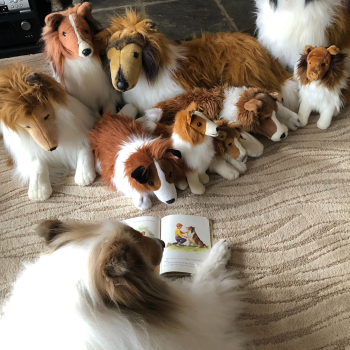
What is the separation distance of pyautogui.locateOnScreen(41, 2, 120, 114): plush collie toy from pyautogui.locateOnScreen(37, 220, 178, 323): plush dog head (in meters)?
0.85

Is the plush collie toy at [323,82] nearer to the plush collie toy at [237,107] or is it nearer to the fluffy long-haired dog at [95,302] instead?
the plush collie toy at [237,107]

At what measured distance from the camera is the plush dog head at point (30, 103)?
3.96 ft

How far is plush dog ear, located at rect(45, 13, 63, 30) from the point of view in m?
1.38

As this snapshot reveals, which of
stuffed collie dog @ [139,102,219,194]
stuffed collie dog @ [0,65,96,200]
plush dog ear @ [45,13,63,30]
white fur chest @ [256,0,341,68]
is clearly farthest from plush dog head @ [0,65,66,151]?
white fur chest @ [256,0,341,68]

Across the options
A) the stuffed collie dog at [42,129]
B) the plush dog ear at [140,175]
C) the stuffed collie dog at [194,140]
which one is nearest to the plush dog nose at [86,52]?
the stuffed collie dog at [42,129]

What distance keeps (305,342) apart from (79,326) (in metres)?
0.80

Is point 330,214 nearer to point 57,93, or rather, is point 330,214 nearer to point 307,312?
point 307,312

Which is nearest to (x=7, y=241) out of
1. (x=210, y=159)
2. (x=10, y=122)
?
(x=10, y=122)

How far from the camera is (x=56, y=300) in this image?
655 mm

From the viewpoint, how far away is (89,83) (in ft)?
4.86

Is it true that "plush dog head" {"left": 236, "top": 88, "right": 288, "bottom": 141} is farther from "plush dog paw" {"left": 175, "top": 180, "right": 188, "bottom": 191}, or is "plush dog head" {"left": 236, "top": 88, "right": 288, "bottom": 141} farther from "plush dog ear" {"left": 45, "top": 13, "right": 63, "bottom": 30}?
"plush dog ear" {"left": 45, "top": 13, "right": 63, "bottom": 30}

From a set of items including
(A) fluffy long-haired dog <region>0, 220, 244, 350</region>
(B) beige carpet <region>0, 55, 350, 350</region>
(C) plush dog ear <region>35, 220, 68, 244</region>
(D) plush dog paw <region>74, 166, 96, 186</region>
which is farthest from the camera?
(D) plush dog paw <region>74, 166, 96, 186</region>

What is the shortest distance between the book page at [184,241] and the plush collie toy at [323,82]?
777 millimetres

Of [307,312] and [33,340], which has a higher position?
[33,340]
